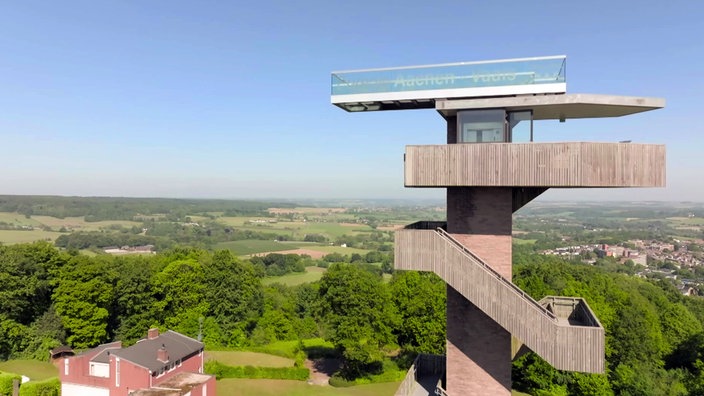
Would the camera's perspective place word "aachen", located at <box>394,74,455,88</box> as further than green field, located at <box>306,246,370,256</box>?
No

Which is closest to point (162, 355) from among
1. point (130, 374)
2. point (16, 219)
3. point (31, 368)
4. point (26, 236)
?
point (130, 374)

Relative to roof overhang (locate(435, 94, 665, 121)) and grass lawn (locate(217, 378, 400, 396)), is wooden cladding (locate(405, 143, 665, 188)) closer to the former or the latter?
roof overhang (locate(435, 94, 665, 121))

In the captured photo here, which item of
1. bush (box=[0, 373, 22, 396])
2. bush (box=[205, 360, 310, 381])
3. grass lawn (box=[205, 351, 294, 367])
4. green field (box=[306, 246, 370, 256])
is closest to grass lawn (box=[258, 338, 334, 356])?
grass lawn (box=[205, 351, 294, 367])

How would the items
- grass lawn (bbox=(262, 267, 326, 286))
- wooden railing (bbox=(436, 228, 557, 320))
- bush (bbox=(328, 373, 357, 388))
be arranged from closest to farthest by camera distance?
1. wooden railing (bbox=(436, 228, 557, 320))
2. bush (bbox=(328, 373, 357, 388))
3. grass lawn (bbox=(262, 267, 326, 286))

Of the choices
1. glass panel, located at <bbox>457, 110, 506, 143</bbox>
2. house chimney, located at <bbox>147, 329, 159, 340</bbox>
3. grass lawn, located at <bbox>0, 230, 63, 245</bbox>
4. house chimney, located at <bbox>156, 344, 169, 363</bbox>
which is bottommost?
grass lawn, located at <bbox>0, 230, 63, 245</bbox>

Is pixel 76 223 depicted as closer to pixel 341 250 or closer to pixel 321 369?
pixel 341 250

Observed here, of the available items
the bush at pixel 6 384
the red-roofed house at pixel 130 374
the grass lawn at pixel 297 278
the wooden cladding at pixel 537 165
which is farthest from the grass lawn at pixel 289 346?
the grass lawn at pixel 297 278
